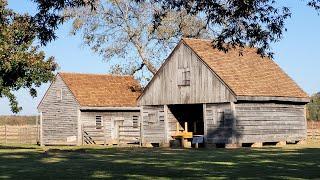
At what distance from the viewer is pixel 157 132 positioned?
42.9 meters

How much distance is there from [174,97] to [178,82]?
1.10 meters

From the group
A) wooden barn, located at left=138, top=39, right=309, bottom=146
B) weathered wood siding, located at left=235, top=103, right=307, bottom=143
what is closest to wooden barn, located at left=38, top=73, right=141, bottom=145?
wooden barn, located at left=138, top=39, right=309, bottom=146

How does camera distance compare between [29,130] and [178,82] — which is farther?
[29,130]

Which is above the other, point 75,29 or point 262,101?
point 75,29

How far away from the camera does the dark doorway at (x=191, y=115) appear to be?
43.3m

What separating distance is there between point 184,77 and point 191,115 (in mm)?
4517

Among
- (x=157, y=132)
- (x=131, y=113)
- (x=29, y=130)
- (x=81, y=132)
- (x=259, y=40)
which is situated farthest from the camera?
(x=29, y=130)

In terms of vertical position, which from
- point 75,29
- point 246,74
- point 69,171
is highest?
point 75,29

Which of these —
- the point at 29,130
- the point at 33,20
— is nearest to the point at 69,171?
the point at 33,20

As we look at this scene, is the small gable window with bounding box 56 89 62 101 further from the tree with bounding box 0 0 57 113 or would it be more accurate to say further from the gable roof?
the tree with bounding box 0 0 57 113

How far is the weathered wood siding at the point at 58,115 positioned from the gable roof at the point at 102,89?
680 mm

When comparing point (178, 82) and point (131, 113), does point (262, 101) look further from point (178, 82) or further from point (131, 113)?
point (131, 113)

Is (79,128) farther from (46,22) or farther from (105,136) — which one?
(46,22)

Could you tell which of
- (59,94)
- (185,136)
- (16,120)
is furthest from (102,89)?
(16,120)
